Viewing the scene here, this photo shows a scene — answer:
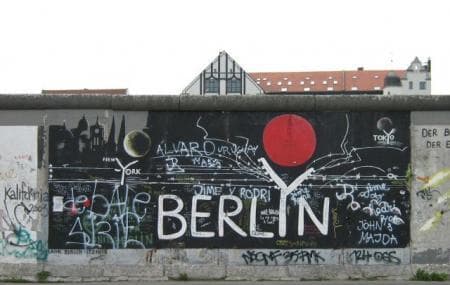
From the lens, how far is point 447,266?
812 cm

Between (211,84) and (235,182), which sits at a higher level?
(211,84)

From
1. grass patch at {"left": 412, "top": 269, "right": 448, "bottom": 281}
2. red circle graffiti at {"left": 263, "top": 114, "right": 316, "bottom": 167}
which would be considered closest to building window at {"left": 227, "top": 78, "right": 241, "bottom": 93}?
red circle graffiti at {"left": 263, "top": 114, "right": 316, "bottom": 167}

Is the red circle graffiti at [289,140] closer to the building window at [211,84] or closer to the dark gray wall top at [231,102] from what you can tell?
the dark gray wall top at [231,102]

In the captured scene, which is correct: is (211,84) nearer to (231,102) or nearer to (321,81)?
(321,81)

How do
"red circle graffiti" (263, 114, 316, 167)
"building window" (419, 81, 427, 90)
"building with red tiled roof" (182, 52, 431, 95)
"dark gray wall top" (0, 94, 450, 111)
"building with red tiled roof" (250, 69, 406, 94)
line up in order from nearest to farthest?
1. "dark gray wall top" (0, 94, 450, 111)
2. "red circle graffiti" (263, 114, 316, 167)
3. "building with red tiled roof" (182, 52, 431, 95)
4. "building window" (419, 81, 427, 90)
5. "building with red tiled roof" (250, 69, 406, 94)

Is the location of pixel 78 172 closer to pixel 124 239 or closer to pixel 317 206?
pixel 124 239

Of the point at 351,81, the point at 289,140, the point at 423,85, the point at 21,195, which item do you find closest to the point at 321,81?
the point at 351,81

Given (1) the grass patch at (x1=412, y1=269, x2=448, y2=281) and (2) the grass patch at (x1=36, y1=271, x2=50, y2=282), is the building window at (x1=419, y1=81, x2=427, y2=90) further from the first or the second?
(2) the grass patch at (x1=36, y1=271, x2=50, y2=282)

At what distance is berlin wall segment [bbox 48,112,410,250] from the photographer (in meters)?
8.14

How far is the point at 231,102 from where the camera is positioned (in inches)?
320

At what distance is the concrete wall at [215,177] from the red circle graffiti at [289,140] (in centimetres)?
7

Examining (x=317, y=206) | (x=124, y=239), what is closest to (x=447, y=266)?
(x=317, y=206)

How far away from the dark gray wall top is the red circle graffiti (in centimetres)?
19

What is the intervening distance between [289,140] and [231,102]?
3.16 feet
